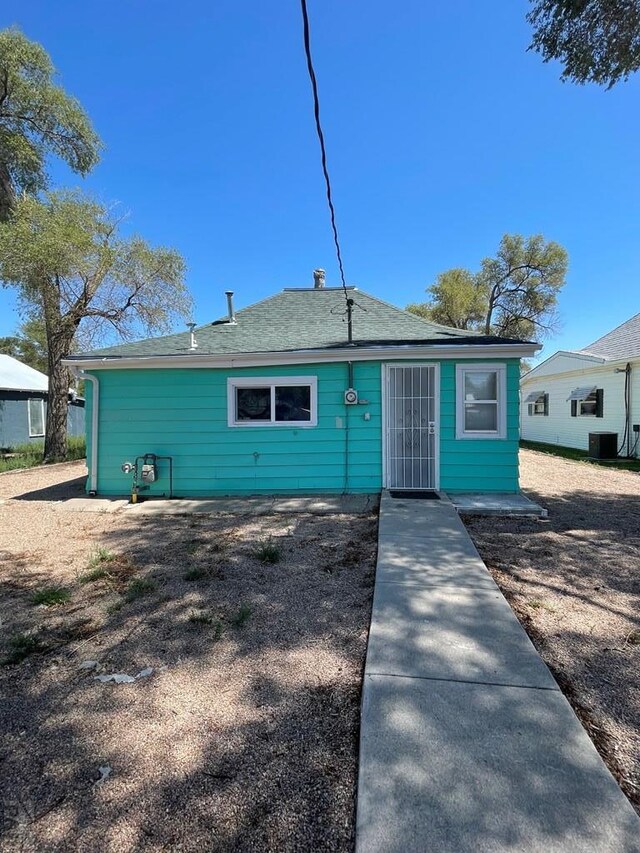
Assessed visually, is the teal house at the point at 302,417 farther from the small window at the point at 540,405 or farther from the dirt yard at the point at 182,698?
the small window at the point at 540,405

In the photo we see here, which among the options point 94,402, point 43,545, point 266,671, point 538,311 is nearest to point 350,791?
point 266,671

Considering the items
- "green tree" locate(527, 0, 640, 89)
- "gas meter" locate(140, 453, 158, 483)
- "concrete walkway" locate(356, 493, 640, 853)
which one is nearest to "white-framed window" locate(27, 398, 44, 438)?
"gas meter" locate(140, 453, 158, 483)

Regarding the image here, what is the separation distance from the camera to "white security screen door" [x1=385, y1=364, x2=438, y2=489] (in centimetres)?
719

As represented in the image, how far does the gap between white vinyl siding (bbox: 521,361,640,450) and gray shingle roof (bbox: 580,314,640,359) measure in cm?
45

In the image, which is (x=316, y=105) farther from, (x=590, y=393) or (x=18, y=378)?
(x=18, y=378)

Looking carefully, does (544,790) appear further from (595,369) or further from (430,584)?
(595,369)

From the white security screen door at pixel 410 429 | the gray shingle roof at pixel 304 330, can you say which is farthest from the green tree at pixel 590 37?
the white security screen door at pixel 410 429

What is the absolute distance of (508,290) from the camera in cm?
2516

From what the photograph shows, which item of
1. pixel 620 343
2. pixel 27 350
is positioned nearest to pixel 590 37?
pixel 620 343

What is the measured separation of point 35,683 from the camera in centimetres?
237

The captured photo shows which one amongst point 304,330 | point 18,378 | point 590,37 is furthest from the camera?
point 18,378

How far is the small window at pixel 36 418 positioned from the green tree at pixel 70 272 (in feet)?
16.9

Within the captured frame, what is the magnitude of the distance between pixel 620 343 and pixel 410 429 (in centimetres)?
1136

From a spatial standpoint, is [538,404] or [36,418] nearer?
[36,418]
